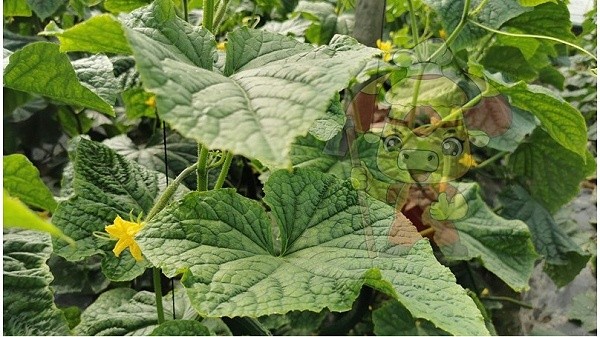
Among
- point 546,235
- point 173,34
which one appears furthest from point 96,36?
point 546,235

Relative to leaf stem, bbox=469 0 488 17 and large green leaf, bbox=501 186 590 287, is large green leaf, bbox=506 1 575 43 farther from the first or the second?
large green leaf, bbox=501 186 590 287

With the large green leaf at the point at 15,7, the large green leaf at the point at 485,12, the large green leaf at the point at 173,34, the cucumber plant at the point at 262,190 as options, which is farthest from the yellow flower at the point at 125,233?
the large green leaf at the point at 15,7

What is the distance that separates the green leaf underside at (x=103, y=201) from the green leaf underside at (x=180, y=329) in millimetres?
121

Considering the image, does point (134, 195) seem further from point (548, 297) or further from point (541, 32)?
point (548, 297)

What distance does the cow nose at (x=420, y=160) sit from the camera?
666mm

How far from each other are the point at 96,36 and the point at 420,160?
341mm

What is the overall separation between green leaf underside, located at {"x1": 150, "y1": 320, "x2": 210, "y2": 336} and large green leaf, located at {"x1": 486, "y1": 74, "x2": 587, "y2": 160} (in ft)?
1.63

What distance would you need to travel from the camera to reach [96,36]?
0.57 meters

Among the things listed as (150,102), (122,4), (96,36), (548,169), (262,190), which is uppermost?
(96,36)

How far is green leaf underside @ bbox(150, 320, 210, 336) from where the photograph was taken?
69cm

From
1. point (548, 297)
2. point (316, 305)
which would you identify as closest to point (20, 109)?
point (316, 305)

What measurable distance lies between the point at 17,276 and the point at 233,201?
29 centimetres

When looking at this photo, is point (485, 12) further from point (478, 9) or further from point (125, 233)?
point (125, 233)

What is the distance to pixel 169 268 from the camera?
59cm
